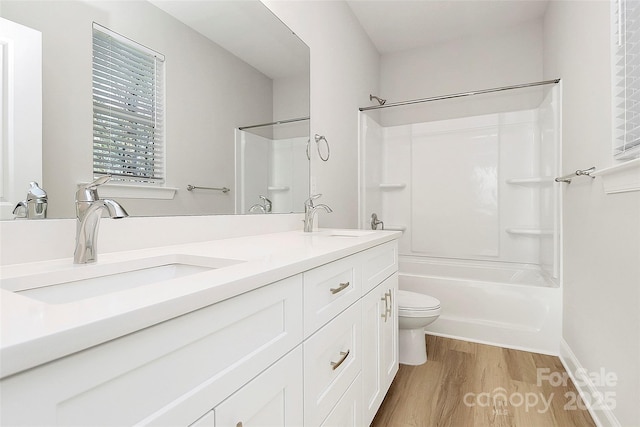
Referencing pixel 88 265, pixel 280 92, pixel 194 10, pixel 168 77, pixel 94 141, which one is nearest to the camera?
pixel 88 265

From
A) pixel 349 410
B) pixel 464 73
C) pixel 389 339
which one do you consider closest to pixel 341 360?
pixel 349 410

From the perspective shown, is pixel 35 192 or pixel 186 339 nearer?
pixel 186 339

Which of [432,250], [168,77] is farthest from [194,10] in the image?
[432,250]

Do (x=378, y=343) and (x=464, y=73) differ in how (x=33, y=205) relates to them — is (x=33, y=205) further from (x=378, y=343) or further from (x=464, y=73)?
(x=464, y=73)

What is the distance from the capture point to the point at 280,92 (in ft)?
5.82

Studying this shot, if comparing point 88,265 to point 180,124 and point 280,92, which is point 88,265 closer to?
point 180,124

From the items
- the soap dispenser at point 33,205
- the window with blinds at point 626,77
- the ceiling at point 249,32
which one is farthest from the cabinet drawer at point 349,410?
the ceiling at point 249,32

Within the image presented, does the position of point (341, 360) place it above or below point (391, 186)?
below

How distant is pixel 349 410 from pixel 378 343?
364 mm

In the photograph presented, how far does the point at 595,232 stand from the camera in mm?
1586

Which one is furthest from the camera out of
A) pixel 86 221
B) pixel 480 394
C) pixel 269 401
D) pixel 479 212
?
pixel 479 212

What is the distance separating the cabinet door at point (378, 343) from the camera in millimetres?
1310

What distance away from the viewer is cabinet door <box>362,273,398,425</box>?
131 cm

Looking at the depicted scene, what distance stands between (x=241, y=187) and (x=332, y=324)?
782mm
